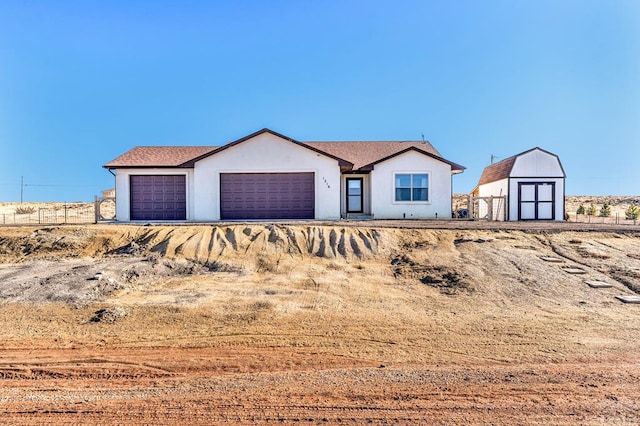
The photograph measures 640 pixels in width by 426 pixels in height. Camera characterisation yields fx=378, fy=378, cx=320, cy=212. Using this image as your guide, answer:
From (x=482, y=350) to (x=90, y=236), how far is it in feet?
47.2

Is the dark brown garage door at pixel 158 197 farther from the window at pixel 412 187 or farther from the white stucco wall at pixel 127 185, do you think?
the window at pixel 412 187

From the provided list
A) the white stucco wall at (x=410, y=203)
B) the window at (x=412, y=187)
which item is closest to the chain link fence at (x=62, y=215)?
the white stucco wall at (x=410, y=203)

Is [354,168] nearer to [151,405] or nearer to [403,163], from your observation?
[403,163]

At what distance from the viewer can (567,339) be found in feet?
21.4

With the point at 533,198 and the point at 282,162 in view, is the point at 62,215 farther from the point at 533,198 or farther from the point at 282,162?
the point at 533,198

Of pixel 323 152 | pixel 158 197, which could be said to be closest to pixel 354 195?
pixel 323 152

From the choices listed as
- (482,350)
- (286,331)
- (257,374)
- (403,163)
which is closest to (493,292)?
(482,350)

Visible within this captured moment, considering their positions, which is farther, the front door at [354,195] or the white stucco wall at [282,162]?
the front door at [354,195]

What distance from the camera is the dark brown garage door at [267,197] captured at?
63.7 ft

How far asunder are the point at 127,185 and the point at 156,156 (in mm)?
2446

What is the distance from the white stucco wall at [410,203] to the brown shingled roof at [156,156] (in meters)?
10.2

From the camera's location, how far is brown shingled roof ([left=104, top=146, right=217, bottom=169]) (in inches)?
786

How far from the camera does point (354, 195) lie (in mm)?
21469

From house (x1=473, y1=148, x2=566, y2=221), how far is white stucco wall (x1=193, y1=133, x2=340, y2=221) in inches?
371
